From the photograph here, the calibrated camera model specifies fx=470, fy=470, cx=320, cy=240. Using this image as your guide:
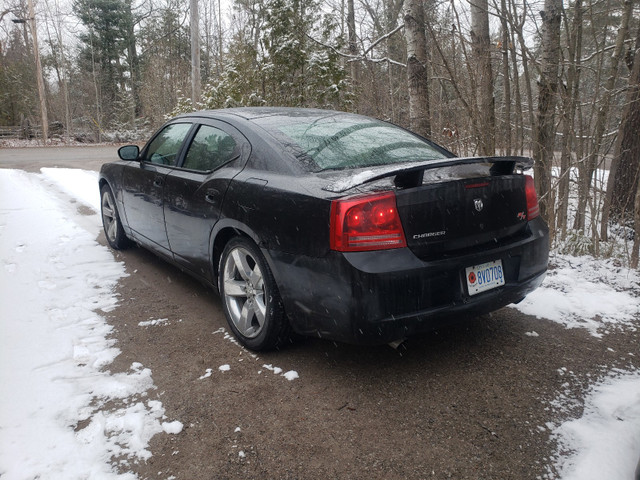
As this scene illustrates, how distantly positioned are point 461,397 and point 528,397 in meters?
0.35

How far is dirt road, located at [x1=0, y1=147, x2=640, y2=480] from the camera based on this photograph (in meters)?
2.06

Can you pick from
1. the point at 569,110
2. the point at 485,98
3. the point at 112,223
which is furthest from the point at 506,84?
the point at 112,223

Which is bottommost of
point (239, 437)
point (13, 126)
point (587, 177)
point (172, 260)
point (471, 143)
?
point (239, 437)

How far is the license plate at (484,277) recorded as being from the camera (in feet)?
8.30

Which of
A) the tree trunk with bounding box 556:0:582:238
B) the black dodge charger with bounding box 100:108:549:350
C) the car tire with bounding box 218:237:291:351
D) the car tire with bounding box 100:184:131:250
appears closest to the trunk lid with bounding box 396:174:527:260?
the black dodge charger with bounding box 100:108:549:350

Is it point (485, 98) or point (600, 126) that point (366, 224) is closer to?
point (600, 126)

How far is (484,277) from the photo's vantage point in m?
2.60

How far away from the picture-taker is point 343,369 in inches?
111

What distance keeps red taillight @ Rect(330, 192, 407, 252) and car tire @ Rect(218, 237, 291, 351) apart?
67cm

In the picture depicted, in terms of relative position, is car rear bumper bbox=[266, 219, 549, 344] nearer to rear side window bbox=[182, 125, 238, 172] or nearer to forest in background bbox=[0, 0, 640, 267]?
rear side window bbox=[182, 125, 238, 172]

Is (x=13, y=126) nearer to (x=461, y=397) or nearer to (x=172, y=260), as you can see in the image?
(x=172, y=260)

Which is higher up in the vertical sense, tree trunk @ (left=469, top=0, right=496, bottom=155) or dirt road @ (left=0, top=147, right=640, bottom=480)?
tree trunk @ (left=469, top=0, right=496, bottom=155)

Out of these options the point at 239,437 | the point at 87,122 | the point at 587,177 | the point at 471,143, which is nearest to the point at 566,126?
the point at 587,177

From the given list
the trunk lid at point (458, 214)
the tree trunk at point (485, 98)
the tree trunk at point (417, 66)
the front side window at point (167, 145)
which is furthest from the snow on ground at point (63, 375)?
the tree trunk at point (485, 98)
